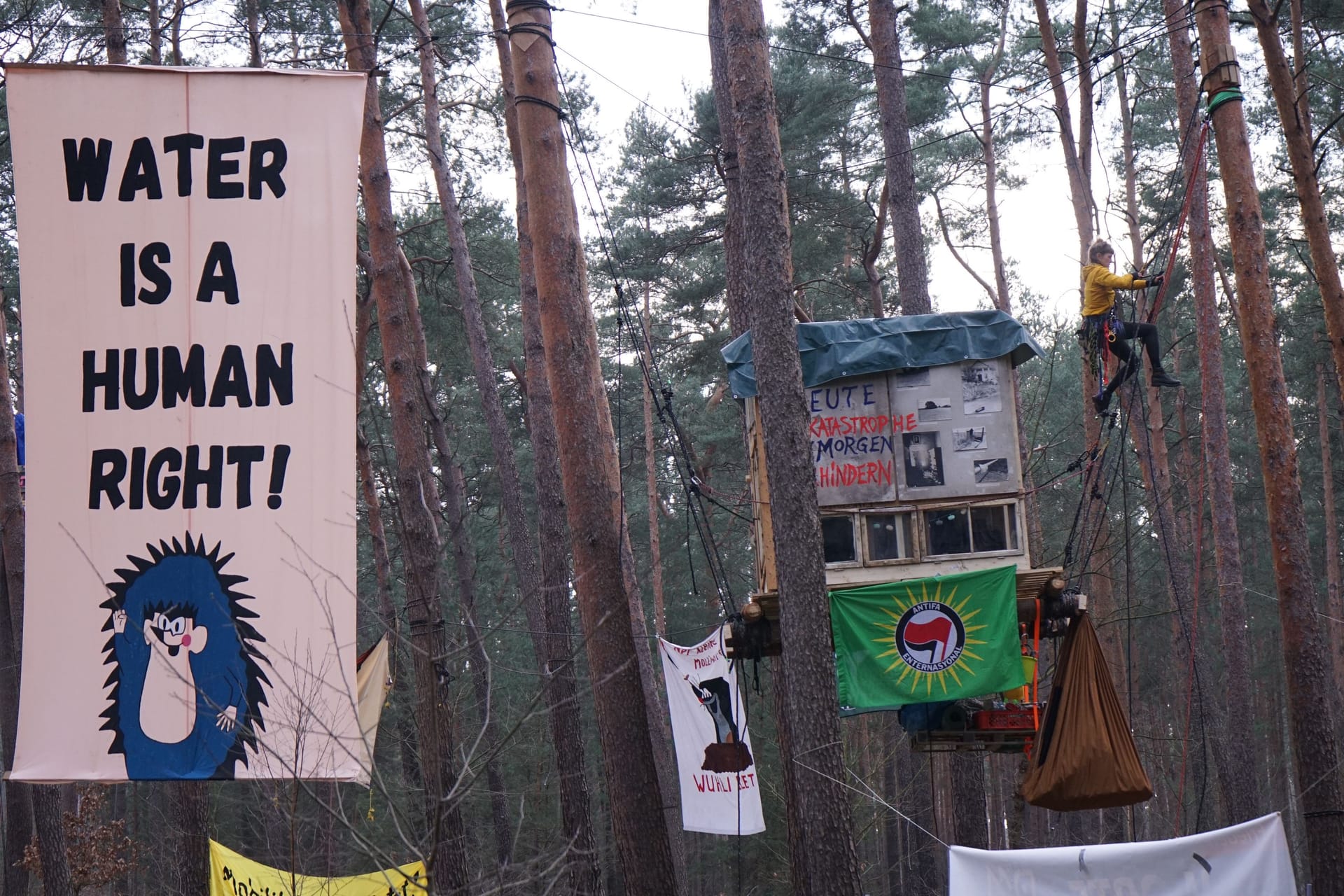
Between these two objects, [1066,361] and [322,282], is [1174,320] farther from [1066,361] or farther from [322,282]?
[322,282]

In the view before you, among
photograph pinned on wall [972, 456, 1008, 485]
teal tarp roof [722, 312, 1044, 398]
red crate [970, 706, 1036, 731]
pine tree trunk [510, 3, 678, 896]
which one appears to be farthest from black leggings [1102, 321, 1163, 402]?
pine tree trunk [510, 3, 678, 896]

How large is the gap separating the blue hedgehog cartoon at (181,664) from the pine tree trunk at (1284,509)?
24.6 feet

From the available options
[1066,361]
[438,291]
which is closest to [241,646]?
[438,291]

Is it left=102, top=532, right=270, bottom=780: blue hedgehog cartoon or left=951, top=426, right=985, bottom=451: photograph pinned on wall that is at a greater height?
left=951, top=426, right=985, bottom=451: photograph pinned on wall

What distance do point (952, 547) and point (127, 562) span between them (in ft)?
20.6

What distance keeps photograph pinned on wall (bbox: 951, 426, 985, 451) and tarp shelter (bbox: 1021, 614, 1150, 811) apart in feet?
5.36

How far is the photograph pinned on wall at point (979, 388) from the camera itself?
993 centimetres

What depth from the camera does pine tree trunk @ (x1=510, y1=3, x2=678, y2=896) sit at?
991cm

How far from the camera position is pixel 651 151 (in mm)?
23359

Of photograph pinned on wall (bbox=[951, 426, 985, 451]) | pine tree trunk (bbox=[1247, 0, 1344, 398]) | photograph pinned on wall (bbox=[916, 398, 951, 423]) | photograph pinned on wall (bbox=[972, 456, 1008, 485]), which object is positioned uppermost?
pine tree trunk (bbox=[1247, 0, 1344, 398])

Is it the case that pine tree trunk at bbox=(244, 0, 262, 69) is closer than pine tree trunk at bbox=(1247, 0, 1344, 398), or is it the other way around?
pine tree trunk at bbox=(1247, 0, 1344, 398)

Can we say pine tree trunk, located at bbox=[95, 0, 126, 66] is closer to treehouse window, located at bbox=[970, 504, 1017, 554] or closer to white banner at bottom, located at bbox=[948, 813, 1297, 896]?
treehouse window, located at bbox=[970, 504, 1017, 554]

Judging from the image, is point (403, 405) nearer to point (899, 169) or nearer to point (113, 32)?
point (113, 32)

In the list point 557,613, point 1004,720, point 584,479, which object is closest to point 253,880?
point 557,613
